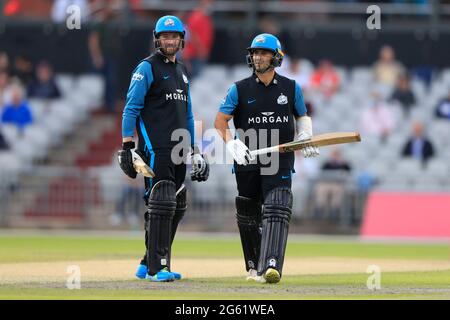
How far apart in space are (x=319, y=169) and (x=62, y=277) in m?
13.1

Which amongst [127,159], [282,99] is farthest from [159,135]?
[282,99]

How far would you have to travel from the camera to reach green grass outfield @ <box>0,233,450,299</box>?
1141cm

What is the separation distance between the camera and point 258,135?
42.7 feet

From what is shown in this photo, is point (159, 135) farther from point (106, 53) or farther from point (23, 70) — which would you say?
point (23, 70)

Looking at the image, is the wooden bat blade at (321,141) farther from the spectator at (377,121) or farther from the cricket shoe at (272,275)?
the spectator at (377,121)

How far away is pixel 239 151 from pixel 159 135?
845 mm

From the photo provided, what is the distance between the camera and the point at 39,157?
27500 millimetres

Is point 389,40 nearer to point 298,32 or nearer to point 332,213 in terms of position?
point 298,32

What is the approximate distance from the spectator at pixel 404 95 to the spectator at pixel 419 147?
1.45 metres

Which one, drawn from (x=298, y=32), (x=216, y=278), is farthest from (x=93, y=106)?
(x=216, y=278)

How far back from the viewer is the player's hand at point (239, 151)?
12789 millimetres

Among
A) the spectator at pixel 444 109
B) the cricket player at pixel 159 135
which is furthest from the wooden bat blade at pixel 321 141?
the spectator at pixel 444 109

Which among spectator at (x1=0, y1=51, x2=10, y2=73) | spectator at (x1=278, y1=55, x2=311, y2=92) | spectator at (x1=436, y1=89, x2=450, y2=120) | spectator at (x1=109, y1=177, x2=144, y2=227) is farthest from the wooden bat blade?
spectator at (x1=0, y1=51, x2=10, y2=73)

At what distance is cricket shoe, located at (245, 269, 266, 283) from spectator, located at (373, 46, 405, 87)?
15742 mm
